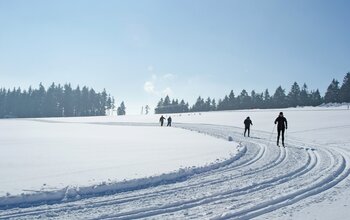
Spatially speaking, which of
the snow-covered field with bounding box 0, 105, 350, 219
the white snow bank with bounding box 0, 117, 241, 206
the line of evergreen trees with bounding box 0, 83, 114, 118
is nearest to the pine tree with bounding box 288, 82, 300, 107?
the line of evergreen trees with bounding box 0, 83, 114, 118

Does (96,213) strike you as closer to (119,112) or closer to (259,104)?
(259,104)

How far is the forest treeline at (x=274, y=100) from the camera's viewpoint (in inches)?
3382

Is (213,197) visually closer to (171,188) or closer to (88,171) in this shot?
(171,188)

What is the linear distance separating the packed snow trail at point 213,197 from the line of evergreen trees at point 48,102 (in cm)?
11080

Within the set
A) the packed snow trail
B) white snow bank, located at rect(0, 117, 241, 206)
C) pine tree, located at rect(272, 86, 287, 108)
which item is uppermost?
pine tree, located at rect(272, 86, 287, 108)

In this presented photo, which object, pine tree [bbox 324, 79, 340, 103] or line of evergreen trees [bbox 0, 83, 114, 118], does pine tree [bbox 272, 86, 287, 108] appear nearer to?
pine tree [bbox 324, 79, 340, 103]

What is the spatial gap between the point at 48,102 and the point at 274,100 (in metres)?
79.4

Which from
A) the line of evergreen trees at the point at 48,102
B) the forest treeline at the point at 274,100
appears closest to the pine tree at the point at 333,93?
the forest treeline at the point at 274,100

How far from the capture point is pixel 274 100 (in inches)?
3878

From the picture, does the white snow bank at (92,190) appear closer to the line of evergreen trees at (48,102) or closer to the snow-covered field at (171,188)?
the snow-covered field at (171,188)

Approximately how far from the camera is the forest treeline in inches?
3382

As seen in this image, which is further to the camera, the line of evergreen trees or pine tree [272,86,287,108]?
the line of evergreen trees

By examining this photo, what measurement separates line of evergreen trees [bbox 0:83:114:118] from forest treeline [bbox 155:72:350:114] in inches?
1194

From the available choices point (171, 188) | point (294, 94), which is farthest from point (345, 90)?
point (171, 188)
